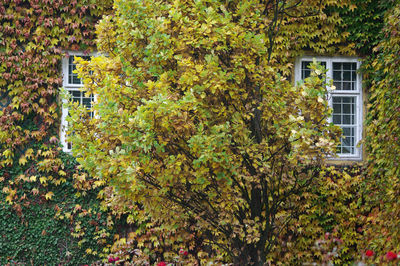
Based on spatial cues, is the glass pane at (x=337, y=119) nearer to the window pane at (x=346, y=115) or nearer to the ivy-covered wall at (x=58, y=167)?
the window pane at (x=346, y=115)

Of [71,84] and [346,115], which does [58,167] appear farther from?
[346,115]

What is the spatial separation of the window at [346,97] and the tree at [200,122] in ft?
9.22

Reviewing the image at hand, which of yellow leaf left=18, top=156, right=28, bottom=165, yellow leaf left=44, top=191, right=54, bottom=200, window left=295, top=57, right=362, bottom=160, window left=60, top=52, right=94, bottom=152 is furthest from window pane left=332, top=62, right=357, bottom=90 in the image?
yellow leaf left=18, top=156, right=28, bottom=165

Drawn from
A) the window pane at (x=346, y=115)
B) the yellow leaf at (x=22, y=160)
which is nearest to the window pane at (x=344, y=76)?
the window pane at (x=346, y=115)

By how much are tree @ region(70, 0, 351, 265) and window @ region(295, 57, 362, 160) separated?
2.81 m

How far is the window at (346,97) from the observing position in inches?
306

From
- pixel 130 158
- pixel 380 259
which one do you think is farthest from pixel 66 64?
pixel 380 259

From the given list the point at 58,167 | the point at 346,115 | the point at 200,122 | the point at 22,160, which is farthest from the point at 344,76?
the point at 22,160

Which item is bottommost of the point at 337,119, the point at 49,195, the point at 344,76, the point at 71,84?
the point at 49,195

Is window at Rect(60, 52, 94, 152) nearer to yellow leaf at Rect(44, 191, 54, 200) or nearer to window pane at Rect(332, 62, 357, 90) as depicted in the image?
yellow leaf at Rect(44, 191, 54, 200)

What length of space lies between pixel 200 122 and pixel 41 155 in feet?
13.2

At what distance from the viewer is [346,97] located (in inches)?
311

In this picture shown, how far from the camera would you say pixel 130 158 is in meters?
4.27

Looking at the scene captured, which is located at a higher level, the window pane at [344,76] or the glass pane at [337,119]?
the window pane at [344,76]
